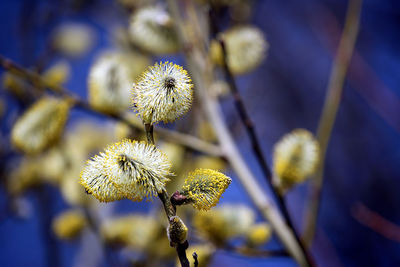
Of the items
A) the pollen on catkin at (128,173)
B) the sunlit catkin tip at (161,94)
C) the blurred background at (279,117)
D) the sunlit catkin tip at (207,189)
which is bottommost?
the sunlit catkin tip at (207,189)

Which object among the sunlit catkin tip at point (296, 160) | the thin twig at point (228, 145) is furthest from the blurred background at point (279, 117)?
the sunlit catkin tip at point (296, 160)

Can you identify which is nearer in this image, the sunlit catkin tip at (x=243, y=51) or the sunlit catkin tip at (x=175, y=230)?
the sunlit catkin tip at (x=175, y=230)

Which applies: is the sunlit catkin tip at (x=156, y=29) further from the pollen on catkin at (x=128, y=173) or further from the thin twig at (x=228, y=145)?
the pollen on catkin at (x=128, y=173)

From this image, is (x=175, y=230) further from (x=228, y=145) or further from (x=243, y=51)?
(x=243, y=51)

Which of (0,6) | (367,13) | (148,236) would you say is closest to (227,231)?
(148,236)

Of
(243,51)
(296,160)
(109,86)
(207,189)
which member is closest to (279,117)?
(243,51)
